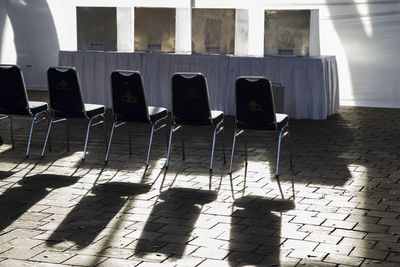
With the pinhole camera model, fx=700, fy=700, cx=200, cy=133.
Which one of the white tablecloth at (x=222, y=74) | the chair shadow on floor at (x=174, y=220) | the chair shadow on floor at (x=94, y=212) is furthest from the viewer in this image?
the white tablecloth at (x=222, y=74)

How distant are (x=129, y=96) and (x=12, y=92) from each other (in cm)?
126

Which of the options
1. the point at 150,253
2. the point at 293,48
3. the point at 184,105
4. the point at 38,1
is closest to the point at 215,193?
the point at 184,105

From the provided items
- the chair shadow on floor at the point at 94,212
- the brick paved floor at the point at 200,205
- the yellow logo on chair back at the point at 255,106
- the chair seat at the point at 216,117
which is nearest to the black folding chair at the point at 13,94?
the brick paved floor at the point at 200,205

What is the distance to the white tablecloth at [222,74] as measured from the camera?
9.13m

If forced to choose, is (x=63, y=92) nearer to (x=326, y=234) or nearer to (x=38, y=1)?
(x=326, y=234)

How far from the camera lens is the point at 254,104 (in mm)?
6215

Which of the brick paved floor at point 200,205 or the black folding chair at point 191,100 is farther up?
the black folding chair at point 191,100

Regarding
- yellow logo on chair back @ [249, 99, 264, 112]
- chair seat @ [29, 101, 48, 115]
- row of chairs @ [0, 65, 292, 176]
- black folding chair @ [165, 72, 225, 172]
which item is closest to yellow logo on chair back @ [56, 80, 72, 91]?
row of chairs @ [0, 65, 292, 176]

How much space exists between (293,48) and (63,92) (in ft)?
11.5

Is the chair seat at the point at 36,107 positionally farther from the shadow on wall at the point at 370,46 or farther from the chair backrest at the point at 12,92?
the shadow on wall at the point at 370,46

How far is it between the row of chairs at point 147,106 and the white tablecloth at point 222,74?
2.46 meters

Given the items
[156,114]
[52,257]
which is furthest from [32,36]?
[52,257]

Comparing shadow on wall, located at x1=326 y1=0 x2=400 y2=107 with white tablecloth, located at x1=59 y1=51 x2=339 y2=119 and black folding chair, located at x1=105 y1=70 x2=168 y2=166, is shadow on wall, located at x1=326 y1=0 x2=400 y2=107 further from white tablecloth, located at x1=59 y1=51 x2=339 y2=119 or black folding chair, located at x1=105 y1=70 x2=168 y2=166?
black folding chair, located at x1=105 y1=70 x2=168 y2=166

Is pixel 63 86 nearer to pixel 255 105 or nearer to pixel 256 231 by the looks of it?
pixel 255 105
